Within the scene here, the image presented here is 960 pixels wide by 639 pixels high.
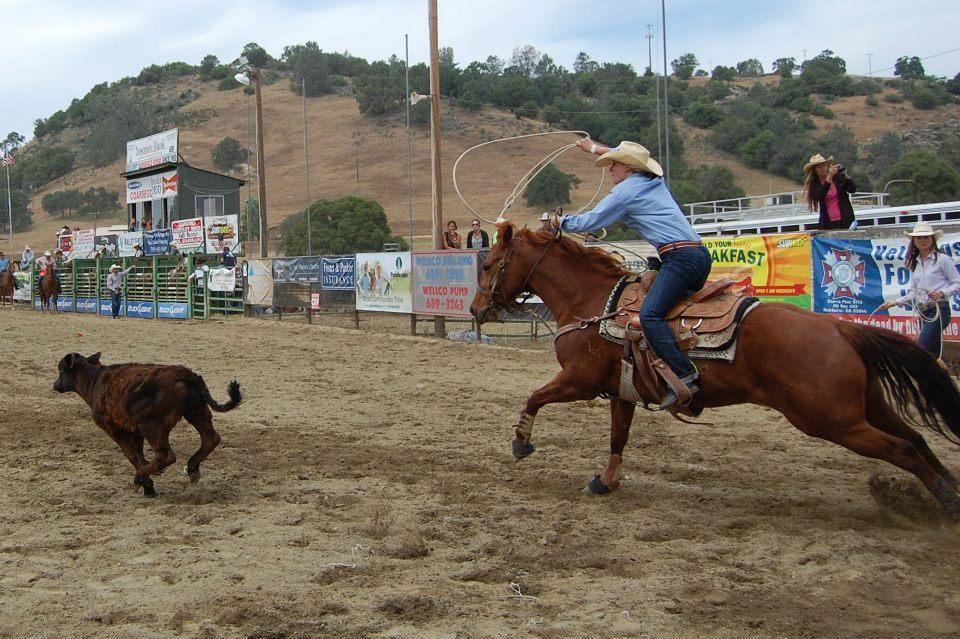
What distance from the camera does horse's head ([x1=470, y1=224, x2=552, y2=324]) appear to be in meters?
6.69

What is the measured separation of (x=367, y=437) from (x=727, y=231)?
13.0 meters

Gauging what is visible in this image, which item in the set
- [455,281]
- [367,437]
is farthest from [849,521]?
[455,281]

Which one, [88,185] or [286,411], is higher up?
[88,185]

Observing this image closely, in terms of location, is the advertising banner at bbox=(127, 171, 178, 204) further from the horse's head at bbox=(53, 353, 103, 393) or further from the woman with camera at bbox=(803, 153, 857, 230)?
the horse's head at bbox=(53, 353, 103, 393)

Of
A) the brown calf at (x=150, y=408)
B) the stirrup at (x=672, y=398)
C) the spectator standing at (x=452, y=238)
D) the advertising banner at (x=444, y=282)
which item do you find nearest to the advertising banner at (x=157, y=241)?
the advertising banner at (x=444, y=282)

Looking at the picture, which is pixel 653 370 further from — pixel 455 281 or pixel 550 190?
pixel 550 190

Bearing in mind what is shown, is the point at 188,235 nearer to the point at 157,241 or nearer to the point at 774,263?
the point at 157,241

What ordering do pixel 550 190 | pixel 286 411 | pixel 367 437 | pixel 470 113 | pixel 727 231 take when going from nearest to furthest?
pixel 367 437 → pixel 286 411 → pixel 727 231 → pixel 550 190 → pixel 470 113

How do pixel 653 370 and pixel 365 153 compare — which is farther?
pixel 365 153

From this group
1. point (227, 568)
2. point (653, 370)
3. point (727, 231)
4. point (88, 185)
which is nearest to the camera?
point (227, 568)

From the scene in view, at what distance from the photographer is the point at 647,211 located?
5.79 m

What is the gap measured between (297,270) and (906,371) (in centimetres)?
1660

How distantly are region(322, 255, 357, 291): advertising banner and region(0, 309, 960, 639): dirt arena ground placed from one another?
30.2 feet

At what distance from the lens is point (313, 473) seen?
265 inches
